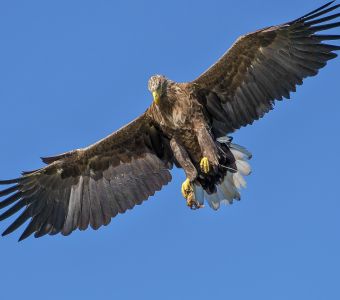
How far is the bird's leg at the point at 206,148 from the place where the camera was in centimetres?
1667

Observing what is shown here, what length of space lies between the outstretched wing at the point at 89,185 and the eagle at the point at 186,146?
2cm

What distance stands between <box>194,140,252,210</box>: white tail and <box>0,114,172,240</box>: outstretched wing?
714 mm

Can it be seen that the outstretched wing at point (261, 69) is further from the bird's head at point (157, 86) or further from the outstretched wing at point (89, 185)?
the outstretched wing at point (89, 185)

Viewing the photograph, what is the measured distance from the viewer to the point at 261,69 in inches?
668

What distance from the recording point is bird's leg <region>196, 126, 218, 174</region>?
1667 centimetres

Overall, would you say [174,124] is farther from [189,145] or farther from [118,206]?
[118,206]

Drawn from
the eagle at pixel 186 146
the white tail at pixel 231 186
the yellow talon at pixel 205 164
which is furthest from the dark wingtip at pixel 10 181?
the yellow talon at pixel 205 164

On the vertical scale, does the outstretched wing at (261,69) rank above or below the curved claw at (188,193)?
above

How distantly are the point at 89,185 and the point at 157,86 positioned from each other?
2.56m

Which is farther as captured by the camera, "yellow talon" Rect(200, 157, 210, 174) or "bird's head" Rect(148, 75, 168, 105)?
"yellow talon" Rect(200, 157, 210, 174)

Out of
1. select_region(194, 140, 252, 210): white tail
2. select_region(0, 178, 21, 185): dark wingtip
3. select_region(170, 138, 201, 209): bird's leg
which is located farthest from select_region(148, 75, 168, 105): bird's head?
select_region(0, 178, 21, 185): dark wingtip

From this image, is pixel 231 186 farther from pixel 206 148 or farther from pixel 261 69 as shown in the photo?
pixel 261 69

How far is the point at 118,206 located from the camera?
18062mm

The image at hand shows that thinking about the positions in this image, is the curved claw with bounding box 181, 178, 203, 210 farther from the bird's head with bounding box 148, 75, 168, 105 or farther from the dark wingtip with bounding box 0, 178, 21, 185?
the dark wingtip with bounding box 0, 178, 21, 185
